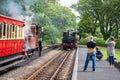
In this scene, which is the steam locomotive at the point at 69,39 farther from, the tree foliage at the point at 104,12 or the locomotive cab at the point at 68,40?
the tree foliage at the point at 104,12

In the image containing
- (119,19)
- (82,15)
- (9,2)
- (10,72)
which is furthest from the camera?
(82,15)

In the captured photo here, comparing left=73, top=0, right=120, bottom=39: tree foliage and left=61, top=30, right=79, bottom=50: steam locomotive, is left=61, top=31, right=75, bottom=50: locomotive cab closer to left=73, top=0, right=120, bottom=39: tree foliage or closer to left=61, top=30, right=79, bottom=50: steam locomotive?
left=61, top=30, right=79, bottom=50: steam locomotive

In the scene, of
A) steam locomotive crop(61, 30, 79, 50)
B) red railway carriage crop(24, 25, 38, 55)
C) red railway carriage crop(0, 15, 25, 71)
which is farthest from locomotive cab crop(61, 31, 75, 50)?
red railway carriage crop(0, 15, 25, 71)

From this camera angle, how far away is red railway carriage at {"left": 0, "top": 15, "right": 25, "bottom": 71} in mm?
19147

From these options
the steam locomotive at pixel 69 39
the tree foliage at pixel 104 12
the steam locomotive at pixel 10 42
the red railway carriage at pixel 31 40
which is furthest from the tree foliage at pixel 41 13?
the steam locomotive at pixel 10 42

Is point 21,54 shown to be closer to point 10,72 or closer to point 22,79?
point 10,72

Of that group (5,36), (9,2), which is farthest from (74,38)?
(5,36)

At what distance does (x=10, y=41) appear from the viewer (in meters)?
20.9

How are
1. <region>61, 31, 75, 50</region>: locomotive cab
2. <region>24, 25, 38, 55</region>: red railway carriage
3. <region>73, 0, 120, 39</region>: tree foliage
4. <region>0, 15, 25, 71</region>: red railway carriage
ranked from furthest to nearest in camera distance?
<region>73, 0, 120, 39</region>: tree foliage → <region>61, 31, 75, 50</region>: locomotive cab → <region>24, 25, 38, 55</region>: red railway carriage → <region>0, 15, 25, 71</region>: red railway carriage

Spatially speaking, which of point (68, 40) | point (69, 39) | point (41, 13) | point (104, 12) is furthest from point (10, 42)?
point (104, 12)

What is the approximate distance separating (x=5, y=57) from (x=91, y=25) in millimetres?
76668

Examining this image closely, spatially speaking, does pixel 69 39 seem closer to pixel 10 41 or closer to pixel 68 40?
pixel 68 40

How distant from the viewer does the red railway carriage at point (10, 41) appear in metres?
19.1

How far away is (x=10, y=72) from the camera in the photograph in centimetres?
2195
